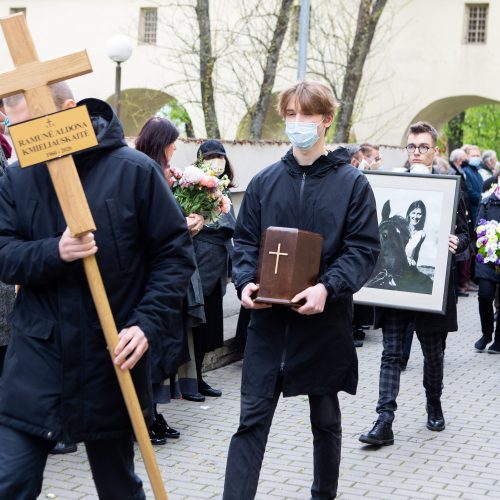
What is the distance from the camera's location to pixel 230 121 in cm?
2991

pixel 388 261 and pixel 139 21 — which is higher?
pixel 139 21

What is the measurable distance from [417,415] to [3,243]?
4.90 m

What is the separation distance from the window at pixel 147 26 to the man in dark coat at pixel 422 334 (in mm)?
26552

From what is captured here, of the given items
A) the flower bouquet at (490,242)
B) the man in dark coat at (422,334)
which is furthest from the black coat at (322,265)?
the flower bouquet at (490,242)

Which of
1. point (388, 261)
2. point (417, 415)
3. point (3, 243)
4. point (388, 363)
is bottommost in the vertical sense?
point (417, 415)

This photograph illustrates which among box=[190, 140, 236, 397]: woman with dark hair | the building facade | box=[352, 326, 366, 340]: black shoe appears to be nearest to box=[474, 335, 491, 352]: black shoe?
box=[352, 326, 366, 340]: black shoe

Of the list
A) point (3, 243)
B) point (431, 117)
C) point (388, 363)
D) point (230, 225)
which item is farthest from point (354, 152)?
point (431, 117)

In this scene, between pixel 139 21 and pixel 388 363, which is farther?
pixel 139 21

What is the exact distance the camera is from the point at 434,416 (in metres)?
7.74

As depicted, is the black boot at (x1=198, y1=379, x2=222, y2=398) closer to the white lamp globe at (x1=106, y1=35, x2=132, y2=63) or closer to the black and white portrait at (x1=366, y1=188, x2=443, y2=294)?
the black and white portrait at (x1=366, y1=188, x2=443, y2=294)

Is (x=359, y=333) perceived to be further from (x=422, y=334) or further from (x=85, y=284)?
(x=85, y=284)

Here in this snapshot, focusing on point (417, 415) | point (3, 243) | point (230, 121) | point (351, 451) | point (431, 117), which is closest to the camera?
point (3, 243)

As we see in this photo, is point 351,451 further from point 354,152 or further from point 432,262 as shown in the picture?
point 354,152

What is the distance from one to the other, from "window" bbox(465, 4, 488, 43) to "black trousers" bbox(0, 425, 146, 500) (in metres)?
28.7
